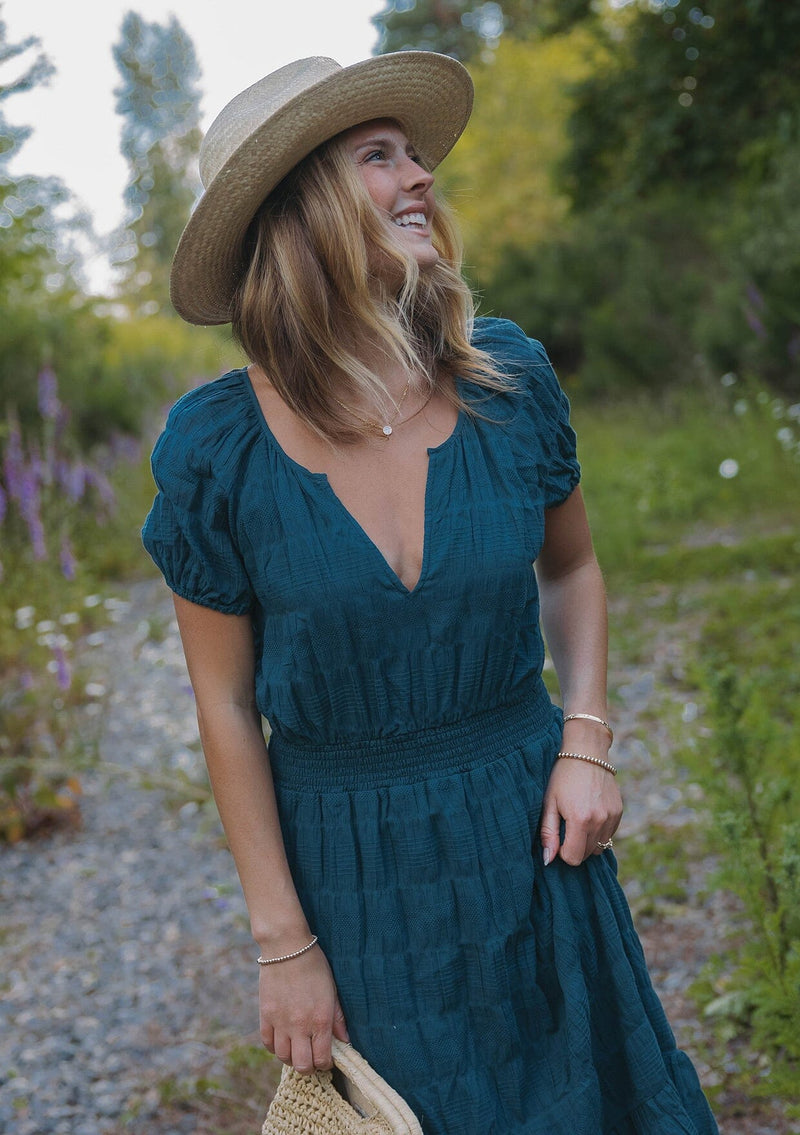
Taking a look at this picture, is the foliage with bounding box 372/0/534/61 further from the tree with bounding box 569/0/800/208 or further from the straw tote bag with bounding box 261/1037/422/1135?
the straw tote bag with bounding box 261/1037/422/1135

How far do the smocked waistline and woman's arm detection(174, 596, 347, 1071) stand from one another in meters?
0.06

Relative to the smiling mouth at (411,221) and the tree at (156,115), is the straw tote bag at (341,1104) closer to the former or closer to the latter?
the smiling mouth at (411,221)

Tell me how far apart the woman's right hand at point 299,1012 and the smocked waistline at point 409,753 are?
0.24 metres

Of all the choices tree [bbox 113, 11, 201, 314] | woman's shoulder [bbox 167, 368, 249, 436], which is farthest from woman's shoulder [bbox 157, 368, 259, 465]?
tree [bbox 113, 11, 201, 314]

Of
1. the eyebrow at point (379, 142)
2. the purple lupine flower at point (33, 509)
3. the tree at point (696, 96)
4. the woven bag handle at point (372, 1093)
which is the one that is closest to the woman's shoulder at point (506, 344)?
the eyebrow at point (379, 142)

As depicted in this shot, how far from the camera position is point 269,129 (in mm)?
1558

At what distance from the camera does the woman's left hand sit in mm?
1569

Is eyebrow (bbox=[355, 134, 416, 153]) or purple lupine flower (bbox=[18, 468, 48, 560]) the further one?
purple lupine flower (bbox=[18, 468, 48, 560])

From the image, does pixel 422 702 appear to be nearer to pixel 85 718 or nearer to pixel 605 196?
pixel 85 718

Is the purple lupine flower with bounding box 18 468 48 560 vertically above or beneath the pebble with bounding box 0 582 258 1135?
above

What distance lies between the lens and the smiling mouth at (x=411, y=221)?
166cm

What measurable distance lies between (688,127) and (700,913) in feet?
27.3

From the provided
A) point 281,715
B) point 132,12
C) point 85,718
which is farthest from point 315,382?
point 132,12

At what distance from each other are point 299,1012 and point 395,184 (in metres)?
1.21
